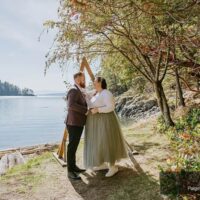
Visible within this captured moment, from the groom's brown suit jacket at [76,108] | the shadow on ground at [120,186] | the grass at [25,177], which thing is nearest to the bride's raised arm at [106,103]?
the groom's brown suit jacket at [76,108]

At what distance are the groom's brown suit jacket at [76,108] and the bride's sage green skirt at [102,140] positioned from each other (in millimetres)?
170

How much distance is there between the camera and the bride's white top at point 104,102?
6.54m

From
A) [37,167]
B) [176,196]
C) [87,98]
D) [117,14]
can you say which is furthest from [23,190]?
[117,14]

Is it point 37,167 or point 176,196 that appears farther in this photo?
point 37,167

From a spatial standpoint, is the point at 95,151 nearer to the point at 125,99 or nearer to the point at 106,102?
the point at 106,102

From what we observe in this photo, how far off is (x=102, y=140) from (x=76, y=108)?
0.85 metres

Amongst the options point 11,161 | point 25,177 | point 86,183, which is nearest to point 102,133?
point 86,183

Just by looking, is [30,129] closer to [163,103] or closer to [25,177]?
[163,103]

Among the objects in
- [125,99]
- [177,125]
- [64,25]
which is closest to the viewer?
[64,25]

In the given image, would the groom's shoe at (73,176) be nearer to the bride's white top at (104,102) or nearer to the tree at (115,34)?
the bride's white top at (104,102)

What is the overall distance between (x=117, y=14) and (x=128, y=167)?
3.61 meters

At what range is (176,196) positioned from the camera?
5.09 metres

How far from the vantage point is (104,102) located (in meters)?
6.57

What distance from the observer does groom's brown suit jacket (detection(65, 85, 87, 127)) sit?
6.63 metres
